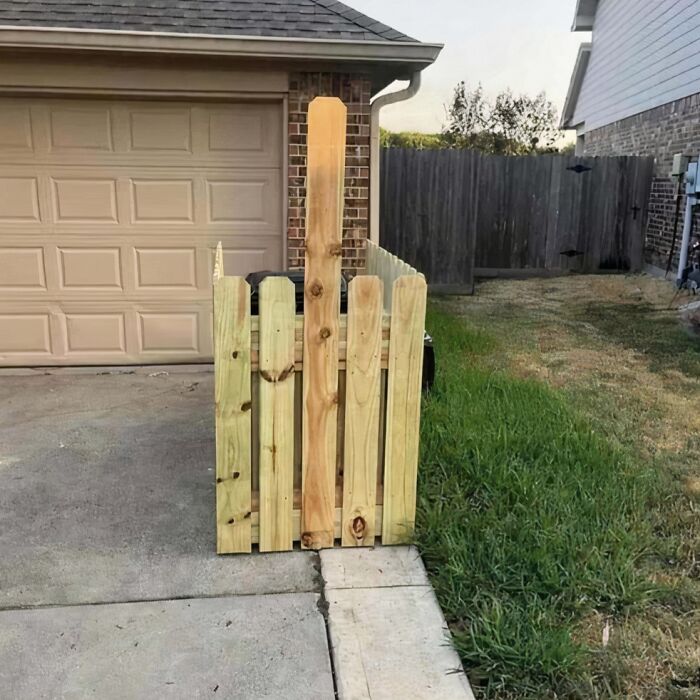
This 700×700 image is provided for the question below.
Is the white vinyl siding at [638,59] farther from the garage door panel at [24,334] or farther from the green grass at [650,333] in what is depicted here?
the garage door panel at [24,334]

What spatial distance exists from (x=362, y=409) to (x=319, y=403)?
19 centimetres

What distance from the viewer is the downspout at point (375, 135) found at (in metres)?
5.94

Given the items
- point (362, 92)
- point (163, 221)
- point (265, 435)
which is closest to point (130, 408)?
point (163, 221)

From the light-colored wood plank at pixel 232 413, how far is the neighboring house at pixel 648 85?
9.47 metres

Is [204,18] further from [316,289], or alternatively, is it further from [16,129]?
[316,289]

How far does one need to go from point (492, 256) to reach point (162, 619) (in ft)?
34.5

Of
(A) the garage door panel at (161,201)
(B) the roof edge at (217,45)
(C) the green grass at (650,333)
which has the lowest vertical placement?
(C) the green grass at (650,333)

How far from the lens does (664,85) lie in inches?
463

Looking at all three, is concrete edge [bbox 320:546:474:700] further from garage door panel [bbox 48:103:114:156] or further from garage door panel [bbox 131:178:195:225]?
garage door panel [bbox 48:103:114:156]

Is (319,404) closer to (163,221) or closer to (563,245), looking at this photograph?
(163,221)

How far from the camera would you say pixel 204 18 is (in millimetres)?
5773

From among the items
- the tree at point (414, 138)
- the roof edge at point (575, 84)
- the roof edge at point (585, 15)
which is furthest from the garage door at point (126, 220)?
the tree at point (414, 138)

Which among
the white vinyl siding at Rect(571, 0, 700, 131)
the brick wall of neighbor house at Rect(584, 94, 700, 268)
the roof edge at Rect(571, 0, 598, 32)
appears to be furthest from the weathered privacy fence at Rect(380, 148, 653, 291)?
the roof edge at Rect(571, 0, 598, 32)

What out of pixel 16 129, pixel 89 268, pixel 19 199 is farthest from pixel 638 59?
pixel 19 199
